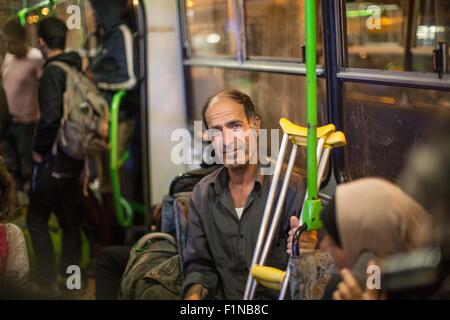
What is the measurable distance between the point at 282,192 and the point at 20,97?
1.45 metres

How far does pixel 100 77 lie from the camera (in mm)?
4473

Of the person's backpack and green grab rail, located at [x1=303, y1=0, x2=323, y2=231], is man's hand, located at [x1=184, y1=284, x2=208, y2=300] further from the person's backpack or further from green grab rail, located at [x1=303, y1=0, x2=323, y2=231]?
green grab rail, located at [x1=303, y1=0, x2=323, y2=231]

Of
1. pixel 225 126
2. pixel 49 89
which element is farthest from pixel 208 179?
pixel 49 89

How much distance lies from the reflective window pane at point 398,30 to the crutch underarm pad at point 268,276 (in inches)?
36.3

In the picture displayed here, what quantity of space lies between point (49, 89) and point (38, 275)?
0.94 metres

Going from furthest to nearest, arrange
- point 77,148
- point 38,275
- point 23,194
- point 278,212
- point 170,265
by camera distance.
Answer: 1. point 77,148
2. point 23,194
3. point 38,275
4. point 170,265
5. point 278,212

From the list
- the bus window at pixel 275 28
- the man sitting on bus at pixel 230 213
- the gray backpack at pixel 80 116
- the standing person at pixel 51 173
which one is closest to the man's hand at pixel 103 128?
the gray backpack at pixel 80 116

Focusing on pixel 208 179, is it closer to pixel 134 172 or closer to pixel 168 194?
pixel 168 194

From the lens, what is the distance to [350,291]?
2.23 meters

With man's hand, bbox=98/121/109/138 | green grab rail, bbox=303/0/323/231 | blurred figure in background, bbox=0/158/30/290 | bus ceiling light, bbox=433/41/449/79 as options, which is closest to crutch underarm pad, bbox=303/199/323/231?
green grab rail, bbox=303/0/323/231

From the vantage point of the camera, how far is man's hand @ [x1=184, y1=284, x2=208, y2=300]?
8.27 feet

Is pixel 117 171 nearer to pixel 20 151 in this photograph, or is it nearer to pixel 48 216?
pixel 48 216

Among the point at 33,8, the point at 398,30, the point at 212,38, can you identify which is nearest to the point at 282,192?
the point at 212,38

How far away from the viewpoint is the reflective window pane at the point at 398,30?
2949 millimetres
